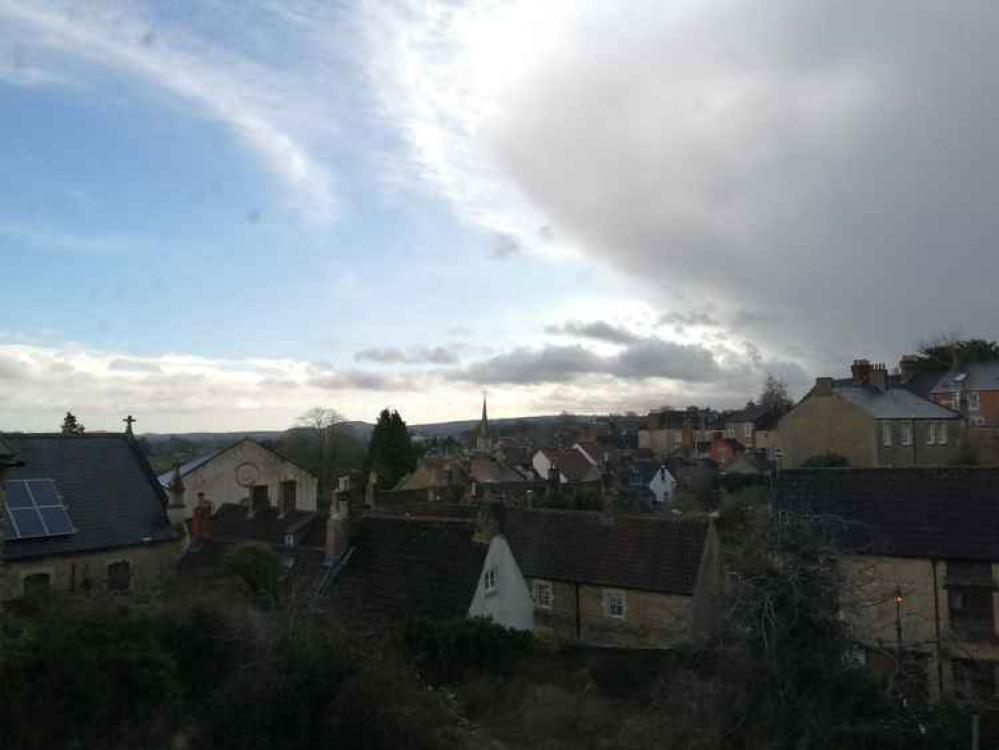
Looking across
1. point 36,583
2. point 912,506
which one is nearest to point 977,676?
point 912,506

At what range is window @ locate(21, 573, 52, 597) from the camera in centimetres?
1808

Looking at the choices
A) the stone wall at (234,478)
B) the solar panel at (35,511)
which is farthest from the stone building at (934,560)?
the stone wall at (234,478)

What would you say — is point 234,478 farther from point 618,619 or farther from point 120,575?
point 618,619

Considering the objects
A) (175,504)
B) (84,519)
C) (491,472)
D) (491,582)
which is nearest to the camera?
(84,519)

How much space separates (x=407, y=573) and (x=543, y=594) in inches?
220

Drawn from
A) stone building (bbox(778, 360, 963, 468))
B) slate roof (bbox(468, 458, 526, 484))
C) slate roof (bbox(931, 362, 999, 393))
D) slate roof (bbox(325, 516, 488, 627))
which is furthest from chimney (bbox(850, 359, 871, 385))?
slate roof (bbox(325, 516, 488, 627))

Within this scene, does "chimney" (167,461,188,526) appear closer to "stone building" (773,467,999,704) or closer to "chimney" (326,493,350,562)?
"chimney" (326,493,350,562)

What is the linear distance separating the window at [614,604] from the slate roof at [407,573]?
480cm

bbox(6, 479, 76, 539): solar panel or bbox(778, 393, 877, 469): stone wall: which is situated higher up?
bbox(778, 393, 877, 469): stone wall

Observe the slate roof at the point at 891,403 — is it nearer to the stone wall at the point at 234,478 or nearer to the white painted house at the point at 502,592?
the white painted house at the point at 502,592

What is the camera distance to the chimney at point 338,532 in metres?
25.0

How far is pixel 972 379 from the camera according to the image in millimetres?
59562

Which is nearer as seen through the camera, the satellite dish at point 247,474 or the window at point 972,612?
the window at point 972,612

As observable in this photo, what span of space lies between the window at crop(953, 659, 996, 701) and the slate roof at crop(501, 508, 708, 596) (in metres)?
7.29
